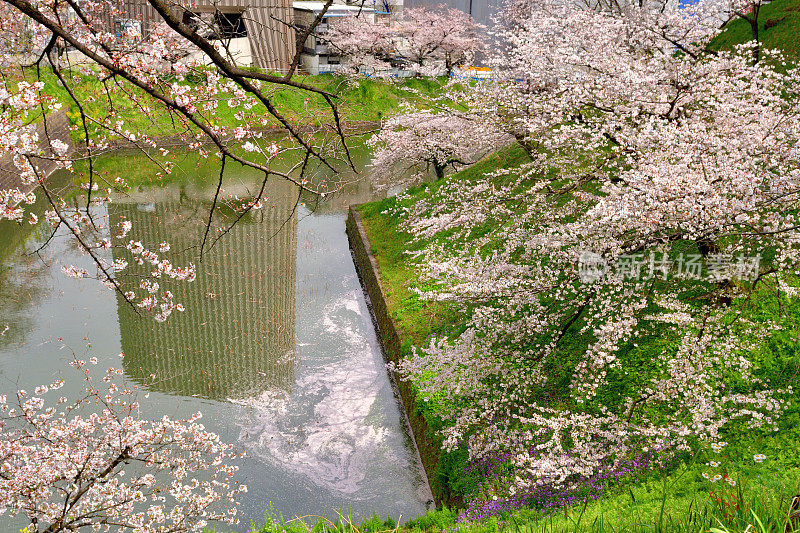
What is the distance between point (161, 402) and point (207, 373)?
91cm

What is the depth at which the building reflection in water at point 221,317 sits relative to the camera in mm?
8695

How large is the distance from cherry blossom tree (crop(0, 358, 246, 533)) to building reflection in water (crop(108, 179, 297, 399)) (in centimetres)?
196

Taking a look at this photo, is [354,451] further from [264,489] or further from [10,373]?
[10,373]

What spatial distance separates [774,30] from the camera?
38.9ft

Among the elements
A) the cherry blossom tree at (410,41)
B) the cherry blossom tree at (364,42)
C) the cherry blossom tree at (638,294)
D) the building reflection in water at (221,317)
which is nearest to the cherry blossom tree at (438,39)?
the cherry blossom tree at (410,41)

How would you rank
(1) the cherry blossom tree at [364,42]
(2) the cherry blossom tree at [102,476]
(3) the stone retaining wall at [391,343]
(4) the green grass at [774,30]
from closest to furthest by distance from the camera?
1. (2) the cherry blossom tree at [102,476]
2. (3) the stone retaining wall at [391,343]
3. (4) the green grass at [774,30]
4. (1) the cherry blossom tree at [364,42]

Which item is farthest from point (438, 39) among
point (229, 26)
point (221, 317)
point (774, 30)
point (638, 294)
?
point (229, 26)

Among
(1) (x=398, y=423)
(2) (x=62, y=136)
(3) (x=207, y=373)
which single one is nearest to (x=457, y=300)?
(1) (x=398, y=423)

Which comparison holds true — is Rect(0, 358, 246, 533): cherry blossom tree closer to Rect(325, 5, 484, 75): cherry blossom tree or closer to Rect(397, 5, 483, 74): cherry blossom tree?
Rect(325, 5, 484, 75): cherry blossom tree

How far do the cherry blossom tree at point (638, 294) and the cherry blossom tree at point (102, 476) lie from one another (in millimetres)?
2506

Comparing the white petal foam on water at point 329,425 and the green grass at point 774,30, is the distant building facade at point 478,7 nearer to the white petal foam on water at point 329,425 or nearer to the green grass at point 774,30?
the green grass at point 774,30

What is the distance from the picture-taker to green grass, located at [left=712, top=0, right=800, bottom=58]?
1107 cm

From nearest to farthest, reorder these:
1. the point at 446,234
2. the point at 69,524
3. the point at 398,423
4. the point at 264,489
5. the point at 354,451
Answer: the point at 69,524 → the point at 264,489 → the point at 354,451 → the point at 398,423 → the point at 446,234

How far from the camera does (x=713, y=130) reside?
6.58 meters
